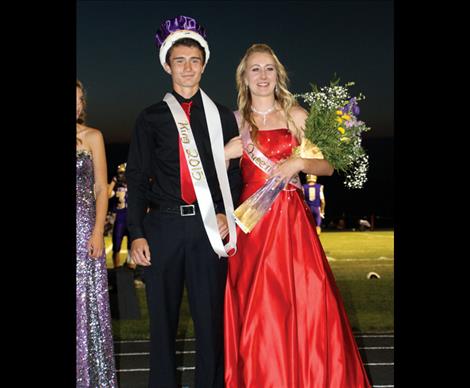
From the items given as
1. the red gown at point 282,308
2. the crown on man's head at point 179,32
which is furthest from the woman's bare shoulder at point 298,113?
the crown on man's head at point 179,32

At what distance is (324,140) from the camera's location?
3258mm

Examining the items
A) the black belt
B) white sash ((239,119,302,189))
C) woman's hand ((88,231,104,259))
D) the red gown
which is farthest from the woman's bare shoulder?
woman's hand ((88,231,104,259))

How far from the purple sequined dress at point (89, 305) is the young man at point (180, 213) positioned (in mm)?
364

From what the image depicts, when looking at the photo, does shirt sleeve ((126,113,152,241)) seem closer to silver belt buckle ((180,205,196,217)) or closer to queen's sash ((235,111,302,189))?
silver belt buckle ((180,205,196,217))

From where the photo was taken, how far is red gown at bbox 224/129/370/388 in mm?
3207

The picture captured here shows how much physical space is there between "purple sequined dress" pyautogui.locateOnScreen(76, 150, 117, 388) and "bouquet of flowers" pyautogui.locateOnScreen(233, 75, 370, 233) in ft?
2.25

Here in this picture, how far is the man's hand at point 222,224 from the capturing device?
3.07 m

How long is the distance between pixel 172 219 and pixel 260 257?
0.48 metres

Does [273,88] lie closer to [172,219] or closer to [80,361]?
[172,219]

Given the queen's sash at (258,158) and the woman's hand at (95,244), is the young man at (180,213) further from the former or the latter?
the woman's hand at (95,244)

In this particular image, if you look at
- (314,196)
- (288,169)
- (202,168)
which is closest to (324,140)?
(288,169)
